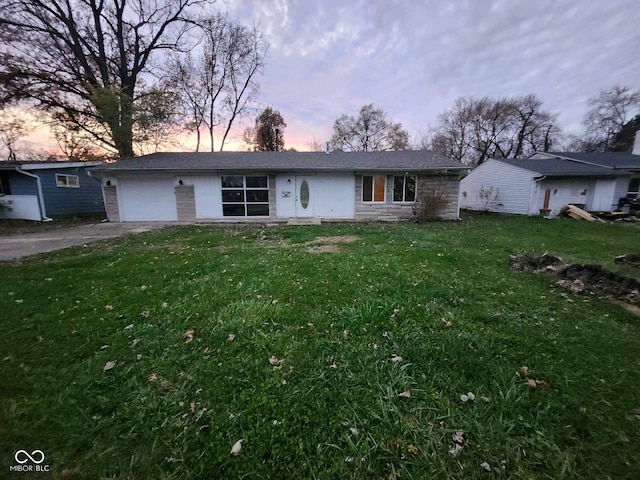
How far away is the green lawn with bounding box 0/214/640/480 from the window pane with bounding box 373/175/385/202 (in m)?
8.39

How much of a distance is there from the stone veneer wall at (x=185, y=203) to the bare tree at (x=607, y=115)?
144ft

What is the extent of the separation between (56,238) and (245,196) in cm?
674

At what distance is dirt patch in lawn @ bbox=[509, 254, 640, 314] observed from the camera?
12.2 feet

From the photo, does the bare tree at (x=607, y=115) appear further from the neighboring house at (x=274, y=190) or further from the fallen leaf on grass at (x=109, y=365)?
the fallen leaf on grass at (x=109, y=365)

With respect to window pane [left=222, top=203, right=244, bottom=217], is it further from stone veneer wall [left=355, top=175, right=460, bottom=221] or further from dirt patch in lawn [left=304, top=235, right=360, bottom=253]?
dirt patch in lawn [left=304, top=235, right=360, bottom=253]

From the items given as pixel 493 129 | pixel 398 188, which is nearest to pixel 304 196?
pixel 398 188

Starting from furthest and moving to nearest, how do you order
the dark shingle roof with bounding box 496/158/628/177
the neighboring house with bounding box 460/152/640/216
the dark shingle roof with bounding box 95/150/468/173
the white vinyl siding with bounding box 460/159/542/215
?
the white vinyl siding with bounding box 460/159/542/215
the neighboring house with bounding box 460/152/640/216
the dark shingle roof with bounding box 496/158/628/177
the dark shingle roof with bounding box 95/150/468/173

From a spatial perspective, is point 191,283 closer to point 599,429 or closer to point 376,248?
point 376,248

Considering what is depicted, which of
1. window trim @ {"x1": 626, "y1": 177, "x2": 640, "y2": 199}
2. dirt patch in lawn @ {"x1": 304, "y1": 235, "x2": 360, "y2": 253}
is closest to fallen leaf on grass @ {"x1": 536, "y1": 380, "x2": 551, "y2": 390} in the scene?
dirt patch in lawn @ {"x1": 304, "y1": 235, "x2": 360, "y2": 253}

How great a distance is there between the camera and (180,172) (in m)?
12.1

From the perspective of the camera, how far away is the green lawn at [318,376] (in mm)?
1630

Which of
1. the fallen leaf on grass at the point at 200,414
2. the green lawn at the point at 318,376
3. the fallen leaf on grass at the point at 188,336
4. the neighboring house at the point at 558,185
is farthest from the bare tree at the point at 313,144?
the fallen leaf on grass at the point at 200,414

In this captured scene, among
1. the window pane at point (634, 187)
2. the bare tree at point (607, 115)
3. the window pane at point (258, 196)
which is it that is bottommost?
the window pane at point (258, 196)

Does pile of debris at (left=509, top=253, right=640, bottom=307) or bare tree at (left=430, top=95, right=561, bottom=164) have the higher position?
bare tree at (left=430, top=95, right=561, bottom=164)
